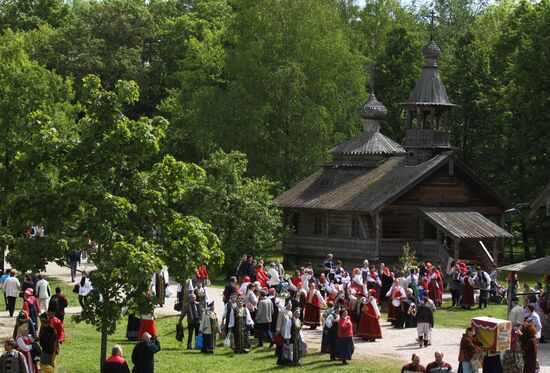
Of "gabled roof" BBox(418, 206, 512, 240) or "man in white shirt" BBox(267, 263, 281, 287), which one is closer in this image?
"man in white shirt" BBox(267, 263, 281, 287)

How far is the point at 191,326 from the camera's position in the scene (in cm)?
3036

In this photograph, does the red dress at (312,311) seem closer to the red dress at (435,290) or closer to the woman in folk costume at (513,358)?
the red dress at (435,290)

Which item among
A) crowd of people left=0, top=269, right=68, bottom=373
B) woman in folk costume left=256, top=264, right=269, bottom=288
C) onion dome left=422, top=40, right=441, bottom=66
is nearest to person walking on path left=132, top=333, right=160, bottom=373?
crowd of people left=0, top=269, right=68, bottom=373

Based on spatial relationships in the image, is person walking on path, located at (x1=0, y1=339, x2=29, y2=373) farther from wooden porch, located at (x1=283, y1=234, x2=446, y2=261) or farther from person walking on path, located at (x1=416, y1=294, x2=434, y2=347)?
wooden porch, located at (x1=283, y1=234, x2=446, y2=261)

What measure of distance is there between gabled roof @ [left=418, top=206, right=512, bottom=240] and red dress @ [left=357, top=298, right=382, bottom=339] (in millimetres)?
16103

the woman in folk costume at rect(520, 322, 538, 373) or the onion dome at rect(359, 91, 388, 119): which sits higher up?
the onion dome at rect(359, 91, 388, 119)

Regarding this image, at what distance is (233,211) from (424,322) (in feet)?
63.9

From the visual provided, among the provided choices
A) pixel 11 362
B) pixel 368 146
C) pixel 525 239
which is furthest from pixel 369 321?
pixel 525 239

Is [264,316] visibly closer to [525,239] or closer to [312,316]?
[312,316]

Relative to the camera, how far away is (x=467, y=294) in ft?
129

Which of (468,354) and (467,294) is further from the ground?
(467,294)

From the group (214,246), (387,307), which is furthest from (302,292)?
(214,246)

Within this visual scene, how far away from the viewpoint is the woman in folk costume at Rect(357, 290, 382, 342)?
3155 centimetres

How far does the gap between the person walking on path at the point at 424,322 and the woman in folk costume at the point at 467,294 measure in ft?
29.8
